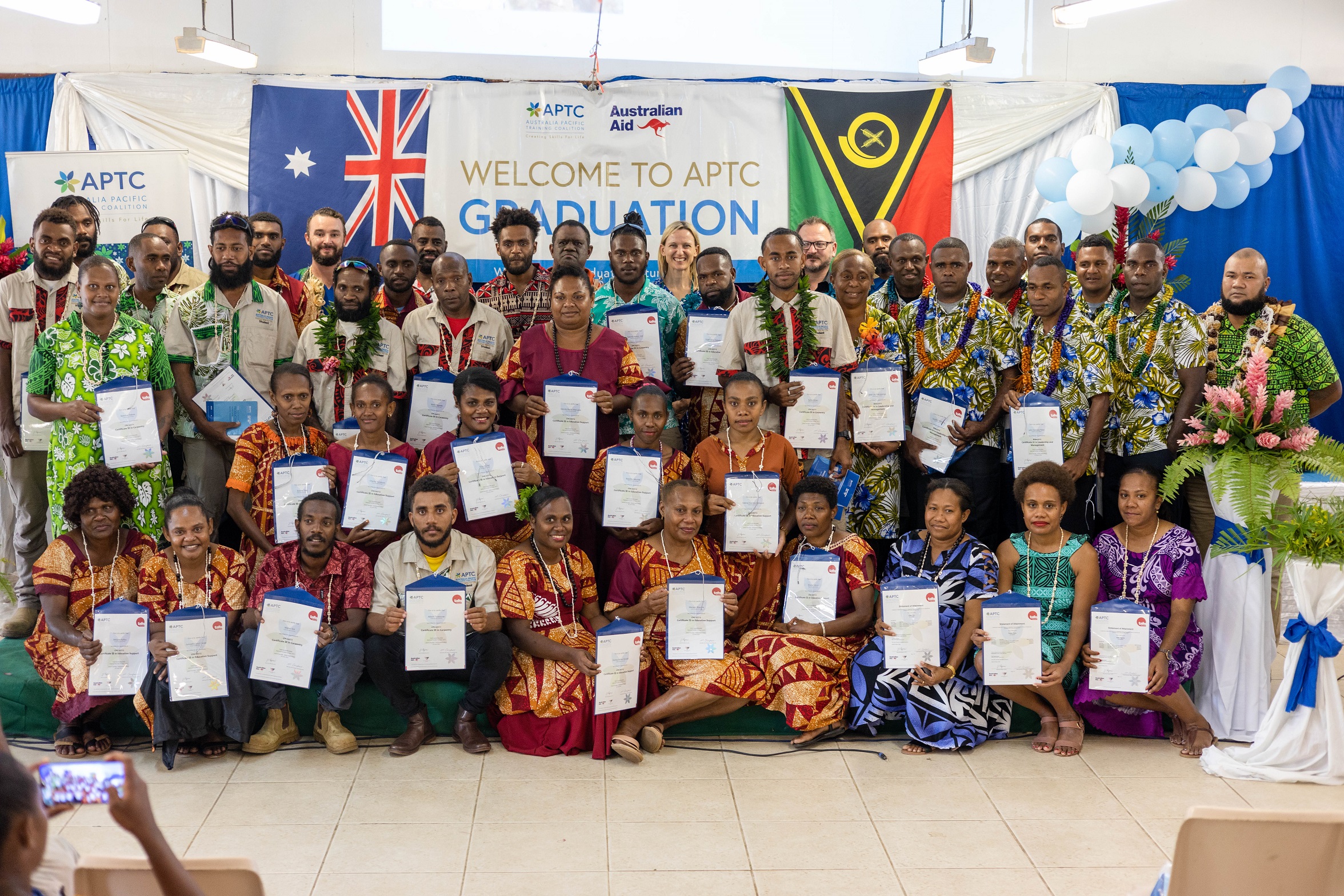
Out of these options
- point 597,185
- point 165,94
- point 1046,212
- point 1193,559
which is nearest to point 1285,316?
point 1193,559

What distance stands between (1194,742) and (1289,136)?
18.9 ft

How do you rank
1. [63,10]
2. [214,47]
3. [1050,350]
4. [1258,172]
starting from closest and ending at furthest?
[1050,350] < [63,10] < [214,47] < [1258,172]

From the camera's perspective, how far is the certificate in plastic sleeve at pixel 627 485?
14.7 ft

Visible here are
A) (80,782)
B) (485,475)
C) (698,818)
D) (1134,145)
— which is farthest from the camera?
(1134,145)

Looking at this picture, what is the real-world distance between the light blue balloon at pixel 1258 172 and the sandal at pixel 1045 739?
5525 millimetres

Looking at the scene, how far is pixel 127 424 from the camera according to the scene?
4.43 m

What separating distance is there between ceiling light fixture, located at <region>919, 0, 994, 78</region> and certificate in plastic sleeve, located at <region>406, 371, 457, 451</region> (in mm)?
4467

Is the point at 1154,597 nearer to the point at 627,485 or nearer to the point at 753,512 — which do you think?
the point at 753,512

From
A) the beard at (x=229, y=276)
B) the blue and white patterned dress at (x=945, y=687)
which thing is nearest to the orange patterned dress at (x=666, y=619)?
the blue and white patterned dress at (x=945, y=687)

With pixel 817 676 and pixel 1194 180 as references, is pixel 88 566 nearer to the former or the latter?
pixel 817 676

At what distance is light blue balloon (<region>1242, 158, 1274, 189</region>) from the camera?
26.8 ft

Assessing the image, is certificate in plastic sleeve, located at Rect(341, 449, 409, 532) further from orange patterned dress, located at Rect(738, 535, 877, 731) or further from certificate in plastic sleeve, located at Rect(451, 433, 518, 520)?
orange patterned dress, located at Rect(738, 535, 877, 731)

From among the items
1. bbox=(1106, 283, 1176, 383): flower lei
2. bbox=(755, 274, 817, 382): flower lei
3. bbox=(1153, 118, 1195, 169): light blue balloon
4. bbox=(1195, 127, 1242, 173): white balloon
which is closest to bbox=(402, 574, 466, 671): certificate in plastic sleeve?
Answer: bbox=(755, 274, 817, 382): flower lei

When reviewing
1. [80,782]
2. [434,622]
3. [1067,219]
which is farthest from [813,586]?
[1067,219]
